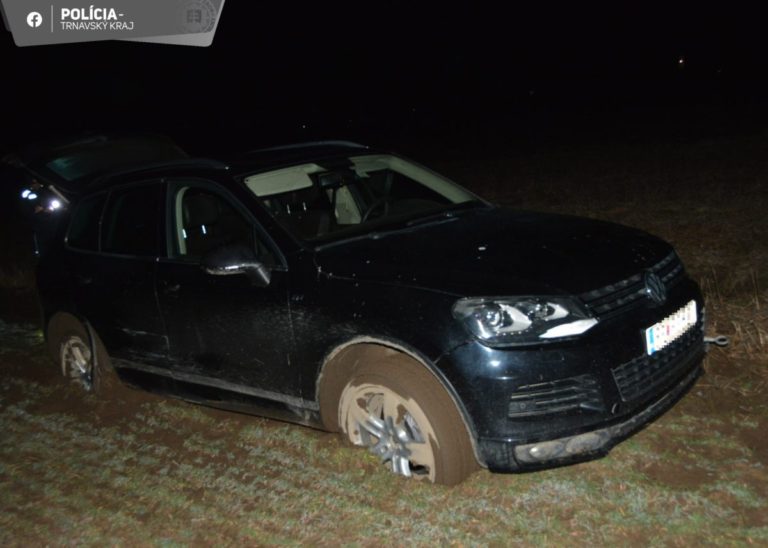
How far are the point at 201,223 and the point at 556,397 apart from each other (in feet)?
8.10

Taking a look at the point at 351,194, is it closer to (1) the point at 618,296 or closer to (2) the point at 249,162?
(2) the point at 249,162

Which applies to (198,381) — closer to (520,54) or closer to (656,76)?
(656,76)

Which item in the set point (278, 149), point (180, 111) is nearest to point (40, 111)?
point (180, 111)

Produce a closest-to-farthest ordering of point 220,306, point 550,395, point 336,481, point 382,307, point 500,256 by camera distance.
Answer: point 550,395 → point 382,307 → point 500,256 → point 336,481 → point 220,306

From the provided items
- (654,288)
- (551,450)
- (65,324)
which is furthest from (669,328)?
(65,324)

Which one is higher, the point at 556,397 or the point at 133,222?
the point at 133,222

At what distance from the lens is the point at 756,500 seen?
3.62m

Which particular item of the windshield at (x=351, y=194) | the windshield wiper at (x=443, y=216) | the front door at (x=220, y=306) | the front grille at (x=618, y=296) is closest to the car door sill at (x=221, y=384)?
→ the front door at (x=220, y=306)

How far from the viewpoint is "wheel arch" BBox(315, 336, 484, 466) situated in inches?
144

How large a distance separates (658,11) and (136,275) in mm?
66594

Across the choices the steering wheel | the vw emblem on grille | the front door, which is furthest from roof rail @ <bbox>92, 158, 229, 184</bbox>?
the vw emblem on grille

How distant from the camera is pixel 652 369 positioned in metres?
3.78

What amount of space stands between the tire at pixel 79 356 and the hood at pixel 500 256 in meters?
2.26

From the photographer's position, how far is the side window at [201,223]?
491 cm
